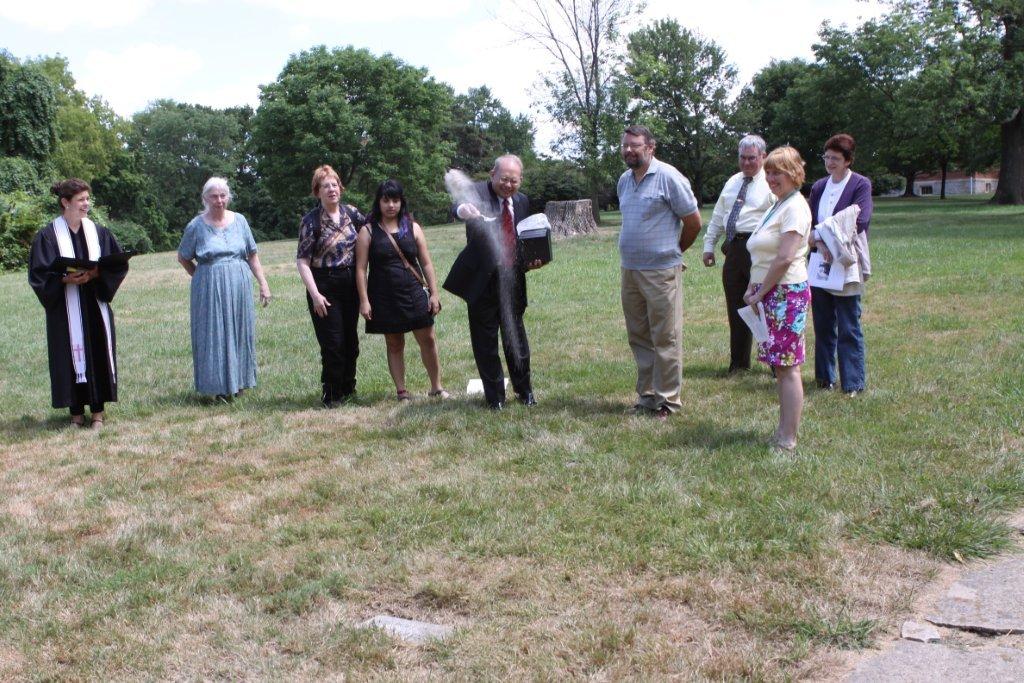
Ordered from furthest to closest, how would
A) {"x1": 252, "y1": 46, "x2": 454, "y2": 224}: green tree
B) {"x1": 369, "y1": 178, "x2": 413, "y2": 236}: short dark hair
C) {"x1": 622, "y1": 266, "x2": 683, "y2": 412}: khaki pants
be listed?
{"x1": 252, "y1": 46, "x2": 454, "y2": 224}: green tree → {"x1": 369, "y1": 178, "x2": 413, "y2": 236}: short dark hair → {"x1": 622, "y1": 266, "x2": 683, "y2": 412}: khaki pants

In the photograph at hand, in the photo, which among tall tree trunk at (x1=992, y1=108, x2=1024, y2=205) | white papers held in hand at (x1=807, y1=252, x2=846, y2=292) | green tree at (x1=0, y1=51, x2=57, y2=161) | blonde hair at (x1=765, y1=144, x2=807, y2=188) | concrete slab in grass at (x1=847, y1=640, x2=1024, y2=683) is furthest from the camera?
green tree at (x1=0, y1=51, x2=57, y2=161)

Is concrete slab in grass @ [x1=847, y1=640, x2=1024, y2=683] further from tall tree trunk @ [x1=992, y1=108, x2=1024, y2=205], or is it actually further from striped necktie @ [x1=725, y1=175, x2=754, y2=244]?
tall tree trunk @ [x1=992, y1=108, x2=1024, y2=205]

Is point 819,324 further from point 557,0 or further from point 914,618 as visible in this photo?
point 557,0

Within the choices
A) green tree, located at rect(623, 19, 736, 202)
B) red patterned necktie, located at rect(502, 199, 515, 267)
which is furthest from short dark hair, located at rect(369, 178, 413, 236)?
green tree, located at rect(623, 19, 736, 202)

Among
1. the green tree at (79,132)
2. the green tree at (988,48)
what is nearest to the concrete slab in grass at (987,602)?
the green tree at (988,48)

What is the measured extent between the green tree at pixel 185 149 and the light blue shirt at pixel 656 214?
70959 mm

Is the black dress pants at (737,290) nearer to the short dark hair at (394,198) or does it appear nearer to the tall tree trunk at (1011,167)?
the short dark hair at (394,198)

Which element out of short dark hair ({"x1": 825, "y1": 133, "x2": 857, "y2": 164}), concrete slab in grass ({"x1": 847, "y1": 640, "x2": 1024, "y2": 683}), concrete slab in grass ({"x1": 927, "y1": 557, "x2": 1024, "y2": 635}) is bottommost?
concrete slab in grass ({"x1": 847, "y1": 640, "x2": 1024, "y2": 683})

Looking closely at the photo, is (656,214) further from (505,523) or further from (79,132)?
(79,132)

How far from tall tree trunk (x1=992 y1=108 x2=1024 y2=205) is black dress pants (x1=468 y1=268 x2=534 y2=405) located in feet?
112

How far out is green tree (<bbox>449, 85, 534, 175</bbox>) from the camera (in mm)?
65625

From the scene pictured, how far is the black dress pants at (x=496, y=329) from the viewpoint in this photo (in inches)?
264

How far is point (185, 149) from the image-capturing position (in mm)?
75562

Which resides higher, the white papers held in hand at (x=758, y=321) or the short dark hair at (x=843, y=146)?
the short dark hair at (x=843, y=146)
